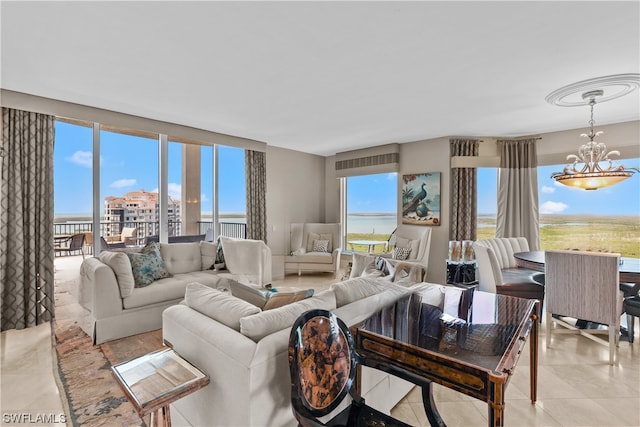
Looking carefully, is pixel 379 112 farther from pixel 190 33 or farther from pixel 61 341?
pixel 61 341

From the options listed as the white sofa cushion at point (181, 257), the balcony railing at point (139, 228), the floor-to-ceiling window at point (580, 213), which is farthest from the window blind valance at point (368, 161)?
the white sofa cushion at point (181, 257)

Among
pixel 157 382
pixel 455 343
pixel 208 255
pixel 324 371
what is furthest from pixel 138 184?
pixel 455 343

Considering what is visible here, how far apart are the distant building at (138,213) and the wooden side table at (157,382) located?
11.2 ft

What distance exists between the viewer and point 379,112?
12.4 feet

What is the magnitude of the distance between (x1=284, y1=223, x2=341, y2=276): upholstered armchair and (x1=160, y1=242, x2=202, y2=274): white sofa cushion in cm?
188

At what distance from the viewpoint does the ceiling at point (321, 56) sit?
183 cm

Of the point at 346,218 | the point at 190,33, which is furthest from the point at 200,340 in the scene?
Result: the point at 346,218

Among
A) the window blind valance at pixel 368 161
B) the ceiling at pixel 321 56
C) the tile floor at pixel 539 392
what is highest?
the ceiling at pixel 321 56

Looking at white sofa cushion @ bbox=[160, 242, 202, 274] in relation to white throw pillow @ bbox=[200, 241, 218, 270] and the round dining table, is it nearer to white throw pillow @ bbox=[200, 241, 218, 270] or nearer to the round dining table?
white throw pillow @ bbox=[200, 241, 218, 270]

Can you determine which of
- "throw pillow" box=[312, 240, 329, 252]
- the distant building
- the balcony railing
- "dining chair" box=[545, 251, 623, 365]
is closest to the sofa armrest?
the balcony railing

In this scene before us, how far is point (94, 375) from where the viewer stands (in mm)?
2314

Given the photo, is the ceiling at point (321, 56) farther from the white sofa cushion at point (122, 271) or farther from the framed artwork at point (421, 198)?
the white sofa cushion at point (122, 271)

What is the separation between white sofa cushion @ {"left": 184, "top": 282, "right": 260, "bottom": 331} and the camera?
61.2 inches

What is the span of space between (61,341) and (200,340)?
2.41 meters
